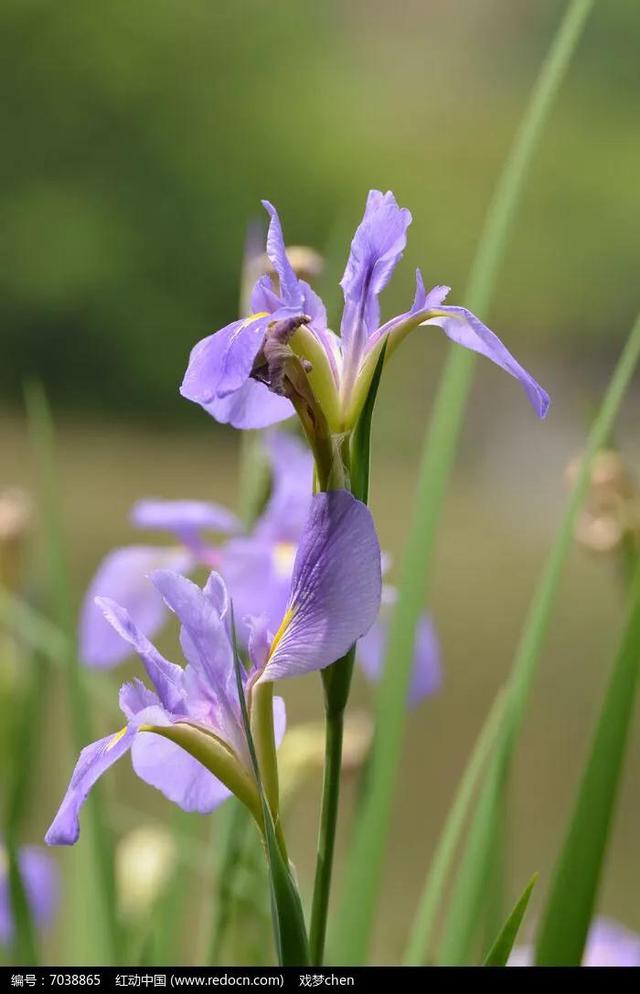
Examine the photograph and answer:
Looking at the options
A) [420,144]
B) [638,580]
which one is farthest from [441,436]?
[420,144]

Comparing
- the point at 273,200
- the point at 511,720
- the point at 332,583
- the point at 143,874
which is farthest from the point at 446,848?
the point at 273,200

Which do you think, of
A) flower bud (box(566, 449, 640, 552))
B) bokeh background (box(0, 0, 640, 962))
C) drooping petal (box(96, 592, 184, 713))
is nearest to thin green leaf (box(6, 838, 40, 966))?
drooping petal (box(96, 592, 184, 713))

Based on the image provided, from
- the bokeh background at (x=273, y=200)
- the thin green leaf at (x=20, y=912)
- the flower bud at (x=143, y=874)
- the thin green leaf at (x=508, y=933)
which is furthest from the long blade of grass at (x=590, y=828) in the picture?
the bokeh background at (x=273, y=200)

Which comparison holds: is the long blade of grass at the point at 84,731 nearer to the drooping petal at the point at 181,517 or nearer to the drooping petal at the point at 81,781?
the drooping petal at the point at 181,517

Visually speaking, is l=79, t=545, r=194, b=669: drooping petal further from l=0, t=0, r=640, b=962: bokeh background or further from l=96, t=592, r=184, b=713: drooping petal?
l=0, t=0, r=640, b=962: bokeh background

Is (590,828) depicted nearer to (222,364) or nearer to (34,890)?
(222,364)

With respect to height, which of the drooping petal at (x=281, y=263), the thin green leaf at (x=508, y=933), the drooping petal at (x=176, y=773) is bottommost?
the thin green leaf at (x=508, y=933)
